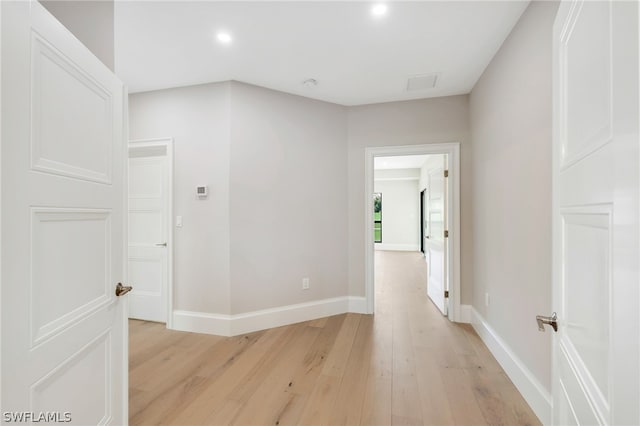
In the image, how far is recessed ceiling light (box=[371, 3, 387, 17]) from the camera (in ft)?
5.78

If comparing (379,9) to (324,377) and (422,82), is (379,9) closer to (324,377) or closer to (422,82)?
(422,82)

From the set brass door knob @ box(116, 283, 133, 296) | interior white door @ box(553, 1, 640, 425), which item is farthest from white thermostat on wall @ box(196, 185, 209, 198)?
interior white door @ box(553, 1, 640, 425)

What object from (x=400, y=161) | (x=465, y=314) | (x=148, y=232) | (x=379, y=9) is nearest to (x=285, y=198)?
(x=148, y=232)

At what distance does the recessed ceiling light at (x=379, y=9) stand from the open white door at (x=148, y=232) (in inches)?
101

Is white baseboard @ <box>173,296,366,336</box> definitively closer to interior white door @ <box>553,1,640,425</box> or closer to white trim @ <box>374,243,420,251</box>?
interior white door @ <box>553,1,640,425</box>

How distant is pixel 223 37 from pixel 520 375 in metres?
3.37

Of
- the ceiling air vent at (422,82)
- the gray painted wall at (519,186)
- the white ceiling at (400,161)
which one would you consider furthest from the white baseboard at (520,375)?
the white ceiling at (400,161)

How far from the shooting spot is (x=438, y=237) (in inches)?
141

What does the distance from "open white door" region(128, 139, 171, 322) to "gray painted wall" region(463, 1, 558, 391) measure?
11.1 feet

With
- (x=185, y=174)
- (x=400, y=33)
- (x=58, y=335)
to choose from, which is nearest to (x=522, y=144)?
(x=400, y=33)

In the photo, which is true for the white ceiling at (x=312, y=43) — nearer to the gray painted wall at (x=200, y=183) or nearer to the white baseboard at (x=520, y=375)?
the gray painted wall at (x=200, y=183)

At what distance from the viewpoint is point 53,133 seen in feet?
3.03

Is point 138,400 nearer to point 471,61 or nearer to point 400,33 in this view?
point 400,33

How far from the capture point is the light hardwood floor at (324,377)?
1636 mm
